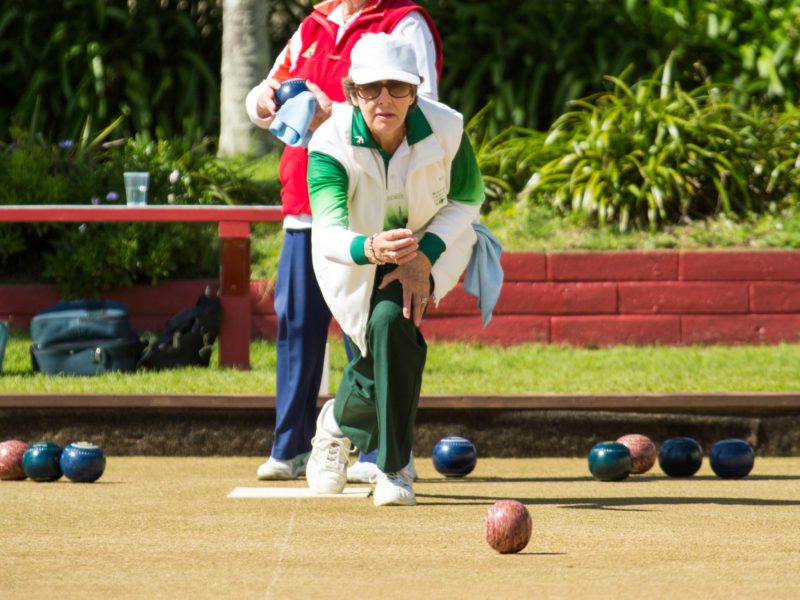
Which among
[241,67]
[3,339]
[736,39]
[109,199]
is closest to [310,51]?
[3,339]

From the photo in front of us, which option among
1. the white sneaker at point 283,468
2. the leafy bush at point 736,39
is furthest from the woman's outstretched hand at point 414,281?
the leafy bush at point 736,39

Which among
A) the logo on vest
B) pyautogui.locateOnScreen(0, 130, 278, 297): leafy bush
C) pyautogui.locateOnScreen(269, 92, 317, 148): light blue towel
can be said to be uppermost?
the logo on vest

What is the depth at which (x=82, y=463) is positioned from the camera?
623cm

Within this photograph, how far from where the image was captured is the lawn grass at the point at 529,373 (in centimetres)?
790

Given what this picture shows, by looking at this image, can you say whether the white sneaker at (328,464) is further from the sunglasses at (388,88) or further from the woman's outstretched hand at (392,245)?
the sunglasses at (388,88)

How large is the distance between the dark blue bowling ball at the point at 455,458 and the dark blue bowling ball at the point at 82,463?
1.35 meters

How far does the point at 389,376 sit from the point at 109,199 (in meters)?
4.90

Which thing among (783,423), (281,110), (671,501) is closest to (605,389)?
(783,423)

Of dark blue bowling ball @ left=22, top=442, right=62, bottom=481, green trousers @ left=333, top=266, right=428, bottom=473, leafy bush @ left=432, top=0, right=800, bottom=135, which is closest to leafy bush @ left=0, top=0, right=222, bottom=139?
leafy bush @ left=432, top=0, right=800, bottom=135

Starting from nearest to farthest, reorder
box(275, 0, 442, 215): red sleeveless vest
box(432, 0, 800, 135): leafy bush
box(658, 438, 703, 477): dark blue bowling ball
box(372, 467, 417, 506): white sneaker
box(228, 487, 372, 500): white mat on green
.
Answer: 1. box(372, 467, 417, 506): white sneaker
2. box(228, 487, 372, 500): white mat on green
3. box(275, 0, 442, 215): red sleeveless vest
4. box(658, 438, 703, 477): dark blue bowling ball
5. box(432, 0, 800, 135): leafy bush

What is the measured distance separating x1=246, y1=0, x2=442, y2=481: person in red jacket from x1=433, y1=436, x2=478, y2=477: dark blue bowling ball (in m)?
0.37

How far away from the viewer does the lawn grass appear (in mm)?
7902

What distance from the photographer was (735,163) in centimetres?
1038

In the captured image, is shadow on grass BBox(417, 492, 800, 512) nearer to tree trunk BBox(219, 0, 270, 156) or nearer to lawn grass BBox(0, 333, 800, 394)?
lawn grass BBox(0, 333, 800, 394)
